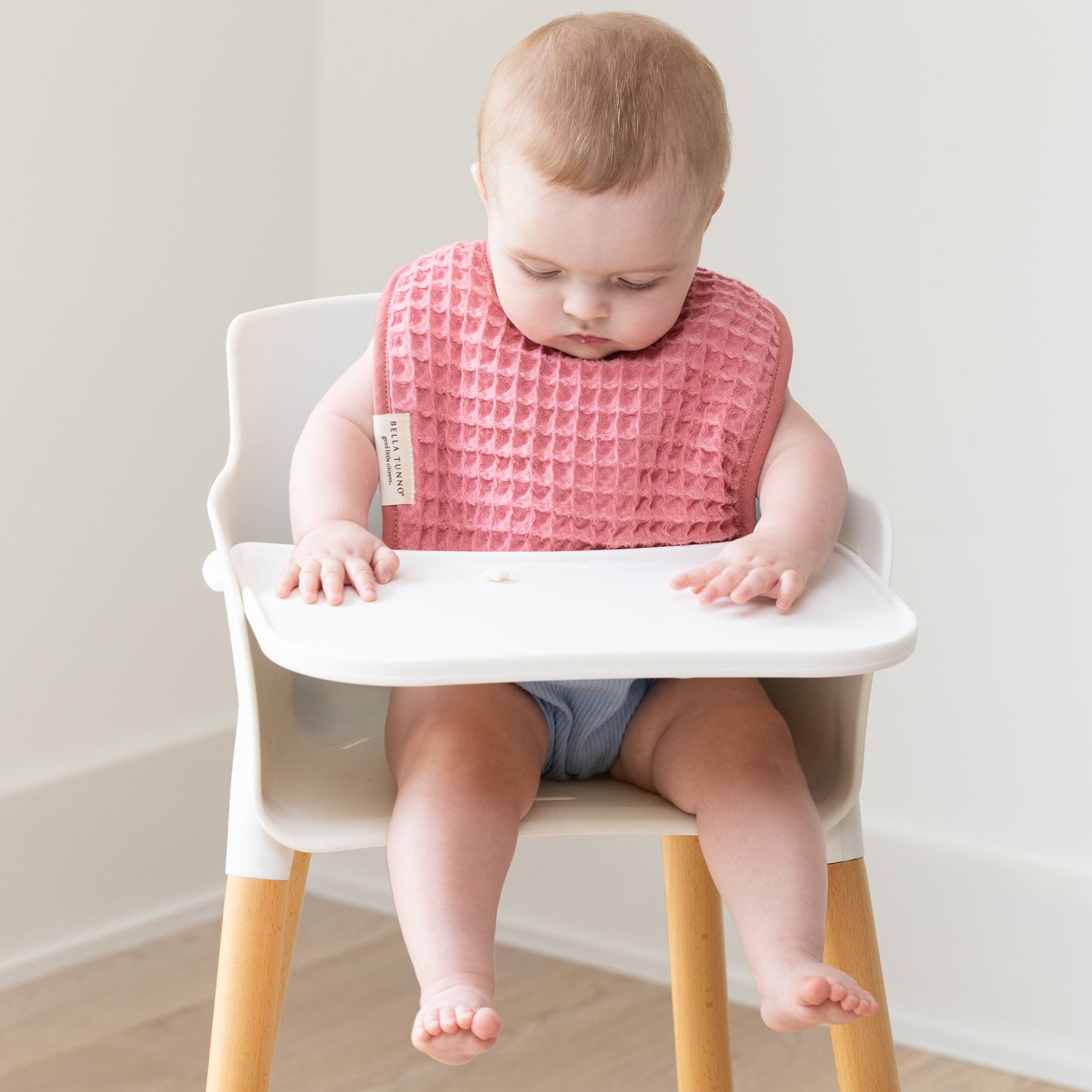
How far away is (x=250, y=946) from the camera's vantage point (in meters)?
0.84

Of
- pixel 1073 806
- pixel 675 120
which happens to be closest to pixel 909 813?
pixel 1073 806

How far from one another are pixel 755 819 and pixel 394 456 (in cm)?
33

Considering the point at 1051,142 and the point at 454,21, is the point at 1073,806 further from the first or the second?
the point at 454,21

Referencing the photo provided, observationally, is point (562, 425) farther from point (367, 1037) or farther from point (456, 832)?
point (367, 1037)

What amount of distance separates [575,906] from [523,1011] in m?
0.19

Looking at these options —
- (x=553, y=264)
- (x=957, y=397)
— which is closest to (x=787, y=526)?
(x=553, y=264)

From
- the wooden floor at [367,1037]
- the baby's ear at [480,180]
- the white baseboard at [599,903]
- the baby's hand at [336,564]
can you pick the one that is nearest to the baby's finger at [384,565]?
the baby's hand at [336,564]

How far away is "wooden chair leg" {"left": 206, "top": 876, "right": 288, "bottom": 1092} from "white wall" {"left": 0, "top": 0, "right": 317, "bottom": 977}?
2.41ft

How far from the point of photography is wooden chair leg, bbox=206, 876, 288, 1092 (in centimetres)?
83

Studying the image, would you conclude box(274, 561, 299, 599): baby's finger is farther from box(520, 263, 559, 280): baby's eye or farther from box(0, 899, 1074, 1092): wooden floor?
box(0, 899, 1074, 1092): wooden floor

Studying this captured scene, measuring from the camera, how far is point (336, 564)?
780 millimetres

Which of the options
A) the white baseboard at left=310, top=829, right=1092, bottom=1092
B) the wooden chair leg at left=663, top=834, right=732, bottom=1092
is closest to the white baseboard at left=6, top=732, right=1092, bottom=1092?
the white baseboard at left=310, top=829, right=1092, bottom=1092

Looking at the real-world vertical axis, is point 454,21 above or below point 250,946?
above

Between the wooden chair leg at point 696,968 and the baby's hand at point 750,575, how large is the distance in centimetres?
32
